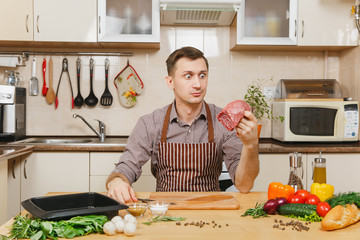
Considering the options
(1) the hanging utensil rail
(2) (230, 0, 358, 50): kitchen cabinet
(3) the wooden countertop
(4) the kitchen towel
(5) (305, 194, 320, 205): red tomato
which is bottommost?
(5) (305, 194, 320, 205): red tomato

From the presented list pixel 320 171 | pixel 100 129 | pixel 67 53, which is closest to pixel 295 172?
pixel 320 171

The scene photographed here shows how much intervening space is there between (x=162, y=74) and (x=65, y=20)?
0.92m

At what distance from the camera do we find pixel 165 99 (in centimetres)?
354

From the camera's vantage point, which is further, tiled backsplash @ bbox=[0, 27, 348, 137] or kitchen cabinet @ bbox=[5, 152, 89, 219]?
tiled backsplash @ bbox=[0, 27, 348, 137]

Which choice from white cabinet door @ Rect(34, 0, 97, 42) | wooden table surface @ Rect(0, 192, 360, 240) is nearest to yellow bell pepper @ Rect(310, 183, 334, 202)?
wooden table surface @ Rect(0, 192, 360, 240)

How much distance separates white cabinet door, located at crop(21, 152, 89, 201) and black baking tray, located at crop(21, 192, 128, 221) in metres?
1.47

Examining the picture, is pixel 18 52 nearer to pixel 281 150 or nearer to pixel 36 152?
pixel 36 152

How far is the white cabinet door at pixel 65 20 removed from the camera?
311 centimetres

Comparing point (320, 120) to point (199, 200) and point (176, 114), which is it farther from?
point (199, 200)

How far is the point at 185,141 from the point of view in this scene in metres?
2.19

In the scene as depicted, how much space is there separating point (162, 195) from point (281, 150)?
4.70ft

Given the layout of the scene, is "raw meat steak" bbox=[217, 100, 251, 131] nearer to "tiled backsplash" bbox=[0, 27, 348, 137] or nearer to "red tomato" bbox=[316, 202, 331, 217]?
"red tomato" bbox=[316, 202, 331, 217]

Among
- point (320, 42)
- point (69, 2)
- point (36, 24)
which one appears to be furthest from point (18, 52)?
point (320, 42)

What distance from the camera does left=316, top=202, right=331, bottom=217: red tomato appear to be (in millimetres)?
1323
